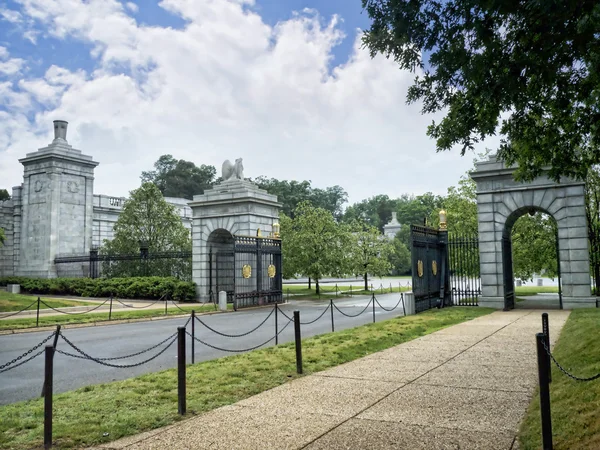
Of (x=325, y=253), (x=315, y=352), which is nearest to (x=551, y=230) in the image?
(x=325, y=253)

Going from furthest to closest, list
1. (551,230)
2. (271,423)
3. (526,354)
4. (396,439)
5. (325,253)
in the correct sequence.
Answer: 1. (325,253)
2. (551,230)
3. (526,354)
4. (271,423)
5. (396,439)

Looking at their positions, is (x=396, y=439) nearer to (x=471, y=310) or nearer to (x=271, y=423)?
(x=271, y=423)

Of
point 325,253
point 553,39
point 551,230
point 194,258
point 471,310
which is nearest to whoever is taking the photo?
point 553,39

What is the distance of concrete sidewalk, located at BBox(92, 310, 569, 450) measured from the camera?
538 centimetres

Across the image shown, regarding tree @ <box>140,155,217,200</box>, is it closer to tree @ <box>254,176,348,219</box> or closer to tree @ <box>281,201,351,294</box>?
tree @ <box>254,176,348,219</box>

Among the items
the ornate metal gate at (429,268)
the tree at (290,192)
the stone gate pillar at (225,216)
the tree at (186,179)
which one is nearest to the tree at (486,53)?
the ornate metal gate at (429,268)

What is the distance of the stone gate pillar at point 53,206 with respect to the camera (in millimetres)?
35438

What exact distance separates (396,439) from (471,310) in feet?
49.4

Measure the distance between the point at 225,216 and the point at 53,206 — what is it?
15422 mm

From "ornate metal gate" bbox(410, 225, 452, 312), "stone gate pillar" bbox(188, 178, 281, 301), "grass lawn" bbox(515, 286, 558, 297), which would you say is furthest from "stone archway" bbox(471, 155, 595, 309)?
"stone gate pillar" bbox(188, 178, 281, 301)

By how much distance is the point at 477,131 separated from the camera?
8.45 meters

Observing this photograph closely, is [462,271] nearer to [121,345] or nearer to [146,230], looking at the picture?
[121,345]

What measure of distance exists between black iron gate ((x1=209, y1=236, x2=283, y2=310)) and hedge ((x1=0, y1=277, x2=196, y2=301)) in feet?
5.43

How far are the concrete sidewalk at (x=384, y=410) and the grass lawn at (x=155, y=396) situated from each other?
1.20ft
